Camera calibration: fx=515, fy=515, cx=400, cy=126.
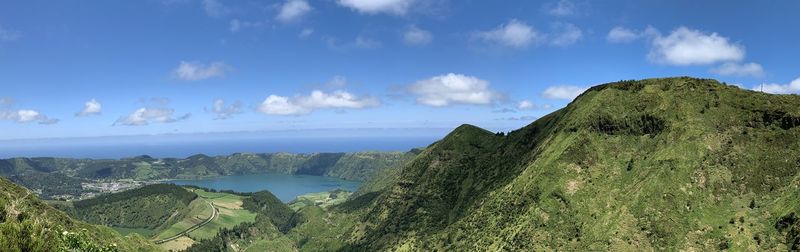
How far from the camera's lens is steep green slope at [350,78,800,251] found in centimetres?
12962

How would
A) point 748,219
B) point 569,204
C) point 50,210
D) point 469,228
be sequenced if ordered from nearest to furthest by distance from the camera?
point 748,219 < point 569,204 < point 50,210 < point 469,228

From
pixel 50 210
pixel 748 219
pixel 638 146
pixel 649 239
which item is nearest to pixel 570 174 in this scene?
pixel 638 146

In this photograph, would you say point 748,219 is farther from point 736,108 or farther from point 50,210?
point 50,210

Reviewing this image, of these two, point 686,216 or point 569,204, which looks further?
point 569,204

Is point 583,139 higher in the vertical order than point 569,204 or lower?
higher

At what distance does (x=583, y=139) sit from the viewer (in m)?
172

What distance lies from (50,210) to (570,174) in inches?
6679

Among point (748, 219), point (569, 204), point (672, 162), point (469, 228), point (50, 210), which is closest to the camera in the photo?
point (748, 219)

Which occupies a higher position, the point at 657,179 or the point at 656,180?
the point at 657,179

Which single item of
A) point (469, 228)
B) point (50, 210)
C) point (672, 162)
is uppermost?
point (672, 162)

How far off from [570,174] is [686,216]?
3694 centimetres

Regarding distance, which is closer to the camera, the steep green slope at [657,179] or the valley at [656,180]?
the valley at [656,180]

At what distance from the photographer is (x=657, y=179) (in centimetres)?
14475

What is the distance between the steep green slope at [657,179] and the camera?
129625 mm
